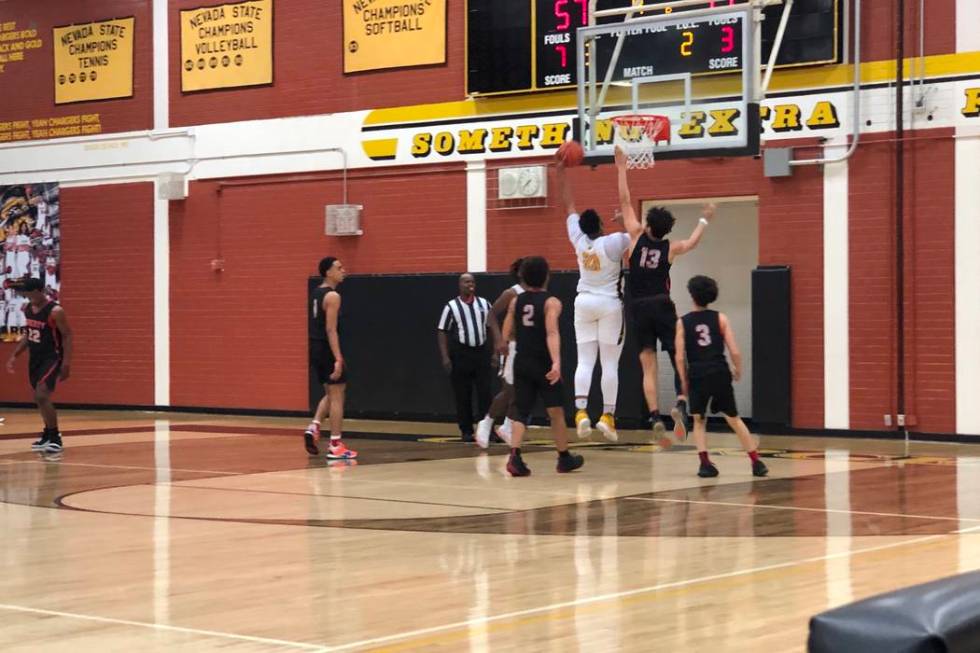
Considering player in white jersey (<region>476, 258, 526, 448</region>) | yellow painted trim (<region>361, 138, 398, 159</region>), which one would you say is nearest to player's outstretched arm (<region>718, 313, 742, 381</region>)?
player in white jersey (<region>476, 258, 526, 448</region>)

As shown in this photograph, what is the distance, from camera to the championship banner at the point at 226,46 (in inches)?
929

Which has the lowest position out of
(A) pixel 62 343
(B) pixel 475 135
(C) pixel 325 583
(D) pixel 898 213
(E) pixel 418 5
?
(C) pixel 325 583

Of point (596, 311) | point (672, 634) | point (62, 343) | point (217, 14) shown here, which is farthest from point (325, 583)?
point (217, 14)

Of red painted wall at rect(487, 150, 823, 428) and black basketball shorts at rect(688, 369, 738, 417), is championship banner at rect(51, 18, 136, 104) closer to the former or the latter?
red painted wall at rect(487, 150, 823, 428)

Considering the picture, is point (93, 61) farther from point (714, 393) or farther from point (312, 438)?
point (714, 393)

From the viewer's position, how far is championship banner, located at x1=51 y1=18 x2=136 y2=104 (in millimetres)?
25141

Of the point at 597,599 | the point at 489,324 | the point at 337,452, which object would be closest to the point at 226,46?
the point at 489,324

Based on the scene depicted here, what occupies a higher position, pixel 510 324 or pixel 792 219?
pixel 792 219

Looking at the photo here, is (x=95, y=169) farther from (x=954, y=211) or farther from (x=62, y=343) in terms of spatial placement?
(x=954, y=211)

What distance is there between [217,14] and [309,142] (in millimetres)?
2822

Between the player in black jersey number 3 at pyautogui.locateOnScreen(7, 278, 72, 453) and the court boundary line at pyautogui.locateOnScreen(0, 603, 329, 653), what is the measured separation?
9.52 m

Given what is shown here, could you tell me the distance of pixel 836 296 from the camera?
1888cm

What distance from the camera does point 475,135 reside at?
2155 centimetres

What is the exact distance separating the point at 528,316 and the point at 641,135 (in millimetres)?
3706
